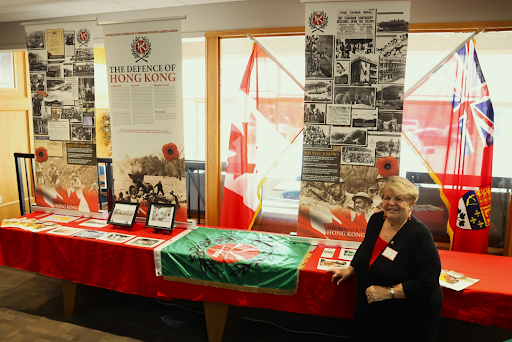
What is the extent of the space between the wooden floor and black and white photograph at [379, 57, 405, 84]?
178 cm

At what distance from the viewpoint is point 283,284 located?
2521 millimetres

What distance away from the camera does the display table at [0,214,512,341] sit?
2.30 m

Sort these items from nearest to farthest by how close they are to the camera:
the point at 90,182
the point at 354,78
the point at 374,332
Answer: the point at 374,332 < the point at 354,78 < the point at 90,182

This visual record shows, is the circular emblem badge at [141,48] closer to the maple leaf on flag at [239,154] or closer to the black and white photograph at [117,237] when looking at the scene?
the maple leaf on flag at [239,154]

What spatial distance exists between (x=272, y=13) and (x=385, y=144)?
70.0 inches

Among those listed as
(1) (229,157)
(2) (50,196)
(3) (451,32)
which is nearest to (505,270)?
(3) (451,32)

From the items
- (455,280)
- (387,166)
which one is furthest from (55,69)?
(455,280)

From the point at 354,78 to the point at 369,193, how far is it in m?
0.85

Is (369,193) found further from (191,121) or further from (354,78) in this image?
(191,121)

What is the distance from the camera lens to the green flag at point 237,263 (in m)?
2.54

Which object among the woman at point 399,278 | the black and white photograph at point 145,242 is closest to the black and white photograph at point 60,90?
the black and white photograph at point 145,242

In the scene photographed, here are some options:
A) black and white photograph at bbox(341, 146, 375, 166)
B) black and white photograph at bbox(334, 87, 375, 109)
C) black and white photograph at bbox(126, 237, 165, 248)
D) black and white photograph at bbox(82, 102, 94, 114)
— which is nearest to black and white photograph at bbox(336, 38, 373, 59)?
black and white photograph at bbox(334, 87, 375, 109)

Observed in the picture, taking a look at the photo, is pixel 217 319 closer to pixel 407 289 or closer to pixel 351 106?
pixel 407 289

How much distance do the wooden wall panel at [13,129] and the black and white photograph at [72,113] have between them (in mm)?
2264
